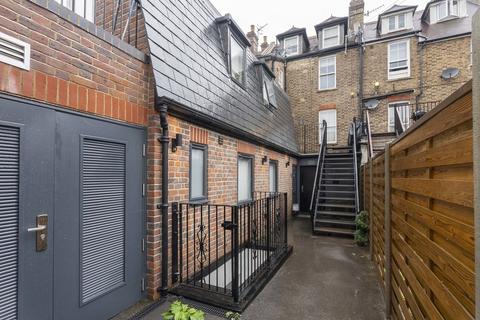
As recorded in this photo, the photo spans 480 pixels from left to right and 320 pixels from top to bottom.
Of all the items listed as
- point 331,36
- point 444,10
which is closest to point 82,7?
point 331,36

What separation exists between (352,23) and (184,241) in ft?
42.8

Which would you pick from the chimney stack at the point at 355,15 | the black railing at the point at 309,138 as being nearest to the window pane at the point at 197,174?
the black railing at the point at 309,138

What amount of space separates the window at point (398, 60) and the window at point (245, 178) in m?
8.52

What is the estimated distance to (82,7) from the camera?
348cm

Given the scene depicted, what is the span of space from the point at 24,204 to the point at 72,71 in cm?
128

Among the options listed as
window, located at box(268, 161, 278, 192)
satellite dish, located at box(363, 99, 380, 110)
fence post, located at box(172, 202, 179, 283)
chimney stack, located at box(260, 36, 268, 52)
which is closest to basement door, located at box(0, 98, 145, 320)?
fence post, located at box(172, 202, 179, 283)

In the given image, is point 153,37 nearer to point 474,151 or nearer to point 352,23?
point 474,151

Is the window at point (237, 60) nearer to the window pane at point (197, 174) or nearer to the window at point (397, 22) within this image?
the window pane at point (197, 174)

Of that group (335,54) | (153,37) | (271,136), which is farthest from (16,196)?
(335,54)

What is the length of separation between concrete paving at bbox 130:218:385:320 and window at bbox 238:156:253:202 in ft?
5.38

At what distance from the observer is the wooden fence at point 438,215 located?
1.14 metres

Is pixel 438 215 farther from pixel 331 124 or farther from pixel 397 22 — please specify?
pixel 397 22

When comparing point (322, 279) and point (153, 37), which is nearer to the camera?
point (153, 37)

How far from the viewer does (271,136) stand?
7.48 metres
